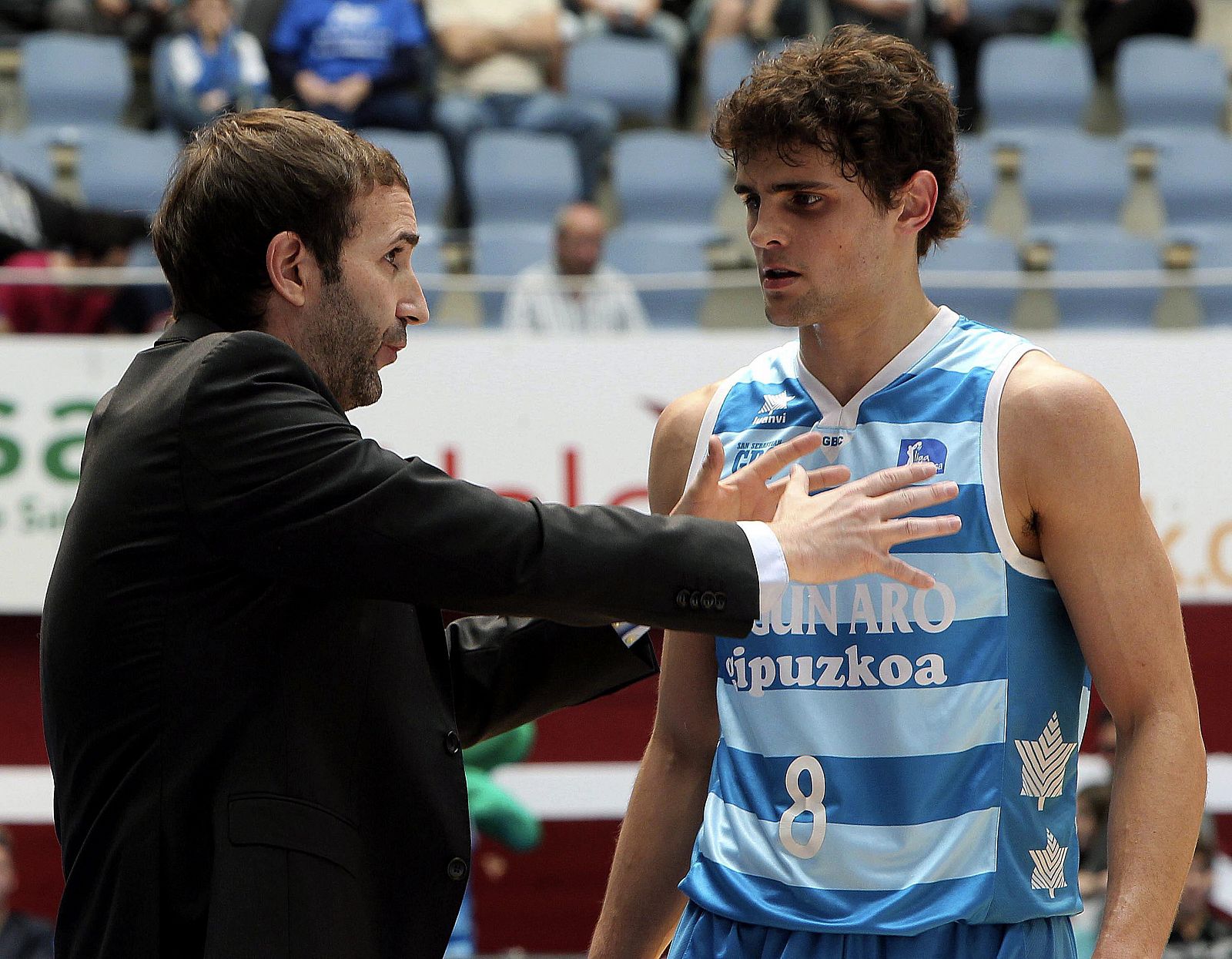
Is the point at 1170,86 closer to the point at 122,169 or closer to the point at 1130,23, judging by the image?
the point at 1130,23

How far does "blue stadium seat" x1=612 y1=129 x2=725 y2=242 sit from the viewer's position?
8.42 m

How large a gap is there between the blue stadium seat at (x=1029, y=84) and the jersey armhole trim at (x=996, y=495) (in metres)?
7.51

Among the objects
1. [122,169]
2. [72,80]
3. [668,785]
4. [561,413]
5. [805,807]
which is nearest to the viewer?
[805,807]

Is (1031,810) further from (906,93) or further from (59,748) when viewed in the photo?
(59,748)

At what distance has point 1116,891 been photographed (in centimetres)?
213

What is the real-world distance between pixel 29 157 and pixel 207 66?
102 centimetres

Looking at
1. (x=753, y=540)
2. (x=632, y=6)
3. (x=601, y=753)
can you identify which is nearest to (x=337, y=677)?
(x=753, y=540)

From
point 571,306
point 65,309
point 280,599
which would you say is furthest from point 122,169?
point 280,599

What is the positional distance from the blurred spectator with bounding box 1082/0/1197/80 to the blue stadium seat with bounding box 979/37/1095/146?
36cm

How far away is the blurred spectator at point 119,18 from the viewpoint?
340 inches

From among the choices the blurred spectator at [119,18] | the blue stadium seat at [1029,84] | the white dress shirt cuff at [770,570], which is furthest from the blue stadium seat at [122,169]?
the white dress shirt cuff at [770,570]

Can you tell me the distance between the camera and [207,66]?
803 cm

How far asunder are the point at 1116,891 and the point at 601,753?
4844 mm

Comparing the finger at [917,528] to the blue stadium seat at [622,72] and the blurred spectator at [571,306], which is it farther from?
the blue stadium seat at [622,72]
